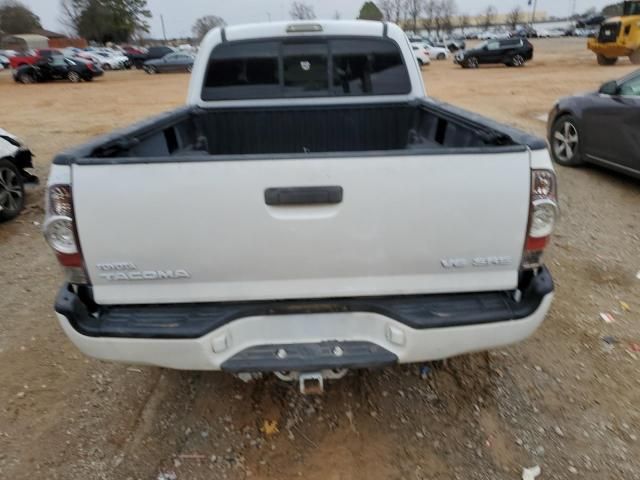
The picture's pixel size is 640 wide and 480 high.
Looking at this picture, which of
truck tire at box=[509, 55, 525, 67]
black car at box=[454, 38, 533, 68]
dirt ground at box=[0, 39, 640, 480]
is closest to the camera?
dirt ground at box=[0, 39, 640, 480]

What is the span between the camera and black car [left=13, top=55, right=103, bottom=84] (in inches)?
1186

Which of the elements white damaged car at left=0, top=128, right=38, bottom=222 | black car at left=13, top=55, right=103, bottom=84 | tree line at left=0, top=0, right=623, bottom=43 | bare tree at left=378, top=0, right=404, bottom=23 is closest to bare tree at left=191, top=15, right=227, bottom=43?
tree line at left=0, top=0, right=623, bottom=43

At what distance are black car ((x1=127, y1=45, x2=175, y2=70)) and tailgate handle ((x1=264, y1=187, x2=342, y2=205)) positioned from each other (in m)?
44.0

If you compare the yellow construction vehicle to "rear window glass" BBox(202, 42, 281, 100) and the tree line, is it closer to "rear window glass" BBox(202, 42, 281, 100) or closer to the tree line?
"rear window glass" BBox(202, 42, 281, 100)

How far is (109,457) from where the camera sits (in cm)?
262

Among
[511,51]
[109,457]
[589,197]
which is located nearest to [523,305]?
[109,457]

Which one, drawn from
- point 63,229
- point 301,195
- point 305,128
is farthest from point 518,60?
point 63,229

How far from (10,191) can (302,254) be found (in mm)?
5443

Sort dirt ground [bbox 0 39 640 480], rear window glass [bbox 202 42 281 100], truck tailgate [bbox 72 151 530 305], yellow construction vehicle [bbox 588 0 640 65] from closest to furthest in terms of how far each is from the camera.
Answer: truck tailgate [bbox 72 151 530 305]
dirt ground [bbox 0 39 640 480]
rear window glass [bbox 202 42 281 100]
yellow construction vehicle [bbox 588 0 640 65]

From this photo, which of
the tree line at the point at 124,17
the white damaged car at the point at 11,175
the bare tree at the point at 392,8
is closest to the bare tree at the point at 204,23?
the tree line at the point at 124,17

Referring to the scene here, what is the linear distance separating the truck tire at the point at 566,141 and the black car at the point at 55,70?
30.0 meters

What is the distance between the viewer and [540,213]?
2154 millimetres

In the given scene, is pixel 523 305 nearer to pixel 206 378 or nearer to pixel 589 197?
pixel 206 378

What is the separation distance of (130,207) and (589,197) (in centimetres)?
591
